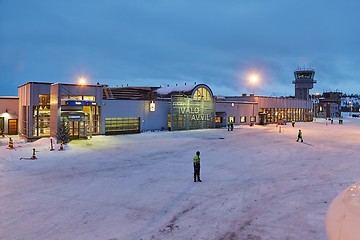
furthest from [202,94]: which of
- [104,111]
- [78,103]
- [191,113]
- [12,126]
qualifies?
[12,126]

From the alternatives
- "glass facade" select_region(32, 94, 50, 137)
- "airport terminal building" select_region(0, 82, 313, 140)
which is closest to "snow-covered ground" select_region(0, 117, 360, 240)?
"airport terminal building" select_region(0, 82, 313, 140)

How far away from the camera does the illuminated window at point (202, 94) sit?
167 feet

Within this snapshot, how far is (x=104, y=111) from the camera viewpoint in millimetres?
37719

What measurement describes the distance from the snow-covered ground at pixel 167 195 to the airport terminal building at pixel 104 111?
10475 mm

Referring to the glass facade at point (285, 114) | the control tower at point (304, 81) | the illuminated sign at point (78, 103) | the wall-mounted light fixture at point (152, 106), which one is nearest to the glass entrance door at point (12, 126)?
the illuminated sign at point (78, 103)

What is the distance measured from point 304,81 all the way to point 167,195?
107 metres

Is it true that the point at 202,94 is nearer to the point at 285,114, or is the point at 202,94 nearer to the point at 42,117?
the point at 42,117

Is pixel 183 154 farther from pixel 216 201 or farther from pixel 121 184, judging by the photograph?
pixel 216 201

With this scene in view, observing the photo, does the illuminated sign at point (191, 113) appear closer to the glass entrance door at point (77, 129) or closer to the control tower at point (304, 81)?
the glass entrance door at point (77, 129)

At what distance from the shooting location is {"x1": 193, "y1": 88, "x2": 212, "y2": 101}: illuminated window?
50812mm

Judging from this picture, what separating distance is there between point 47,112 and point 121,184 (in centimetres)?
2427

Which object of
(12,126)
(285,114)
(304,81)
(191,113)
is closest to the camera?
(12,126)

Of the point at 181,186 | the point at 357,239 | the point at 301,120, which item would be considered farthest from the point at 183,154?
the point at 301,120

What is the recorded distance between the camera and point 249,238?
890 cm
